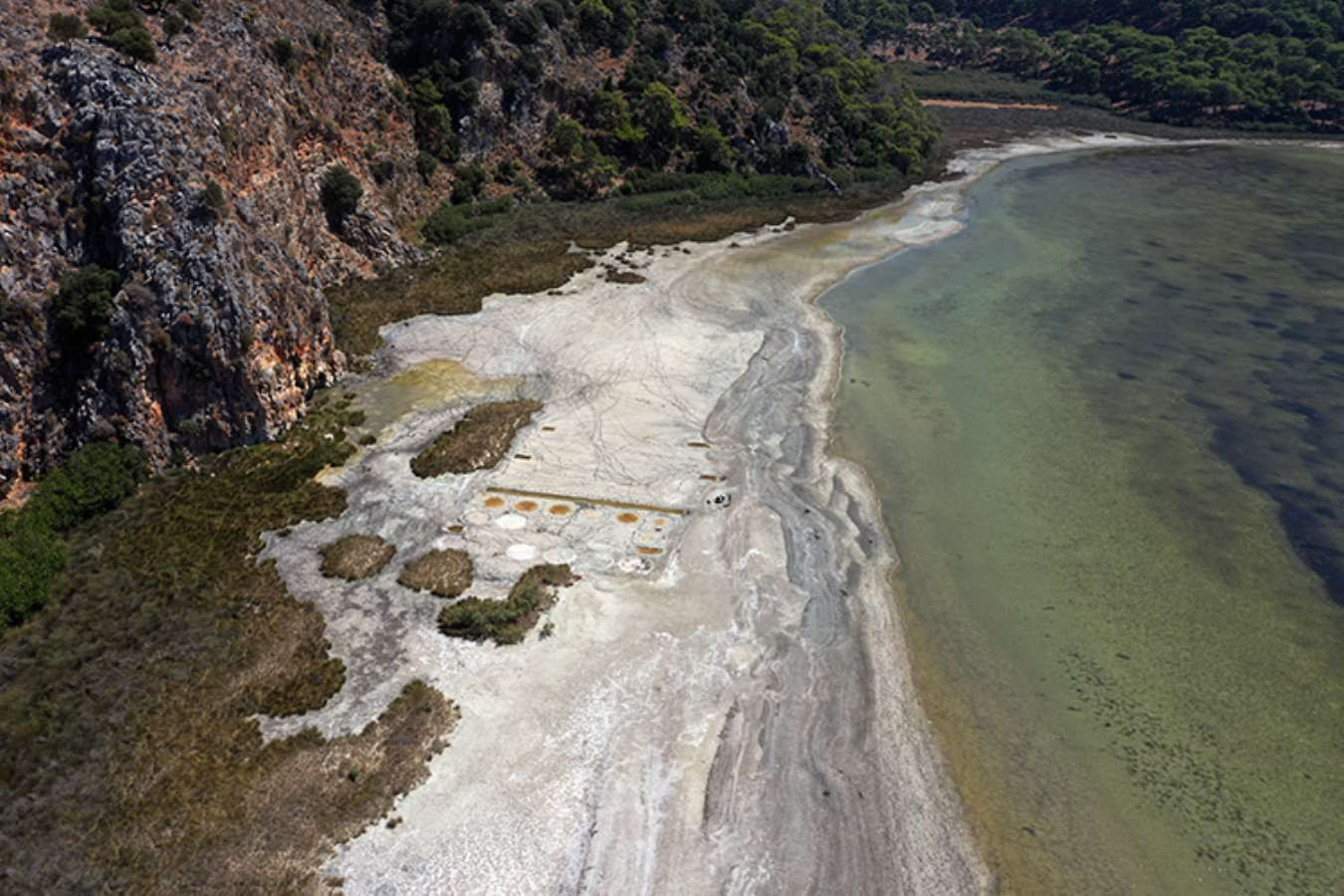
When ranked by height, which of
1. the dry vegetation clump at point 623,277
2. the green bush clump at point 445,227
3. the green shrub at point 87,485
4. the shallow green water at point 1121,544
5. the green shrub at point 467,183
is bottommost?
the shallow green water at point 1121,544

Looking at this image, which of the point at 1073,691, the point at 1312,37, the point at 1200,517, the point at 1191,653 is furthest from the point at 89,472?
the point at 1312,37

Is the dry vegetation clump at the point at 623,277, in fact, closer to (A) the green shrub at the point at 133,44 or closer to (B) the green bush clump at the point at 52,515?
(A) the green shrub at the point at 133,44

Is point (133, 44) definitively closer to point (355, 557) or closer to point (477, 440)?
point (477, 440)

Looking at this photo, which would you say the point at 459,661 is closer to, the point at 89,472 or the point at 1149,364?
the point at 89,472

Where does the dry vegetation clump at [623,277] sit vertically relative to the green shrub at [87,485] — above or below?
below

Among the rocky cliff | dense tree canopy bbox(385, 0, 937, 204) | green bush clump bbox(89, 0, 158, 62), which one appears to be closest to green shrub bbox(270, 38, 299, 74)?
the rocky cliff

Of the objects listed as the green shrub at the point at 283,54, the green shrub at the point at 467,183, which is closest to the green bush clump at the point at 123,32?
the green shrub at the point at 283,54
